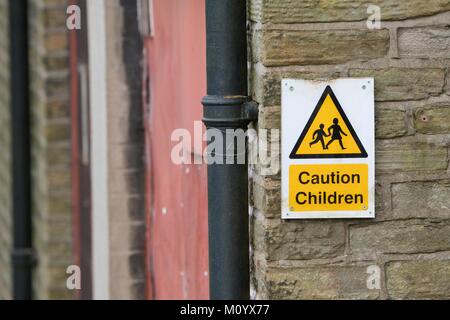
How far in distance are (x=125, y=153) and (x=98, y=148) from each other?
23 cm

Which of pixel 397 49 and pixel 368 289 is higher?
pixel 397 49

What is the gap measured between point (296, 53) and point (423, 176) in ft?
1.50

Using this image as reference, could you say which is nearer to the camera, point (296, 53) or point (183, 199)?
point (296, 53)

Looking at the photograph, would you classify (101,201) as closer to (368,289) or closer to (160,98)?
(160,98)

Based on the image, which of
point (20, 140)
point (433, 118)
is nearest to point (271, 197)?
point (433, 118)

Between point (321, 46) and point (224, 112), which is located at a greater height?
point (321, 46)

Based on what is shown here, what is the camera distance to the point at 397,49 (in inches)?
117

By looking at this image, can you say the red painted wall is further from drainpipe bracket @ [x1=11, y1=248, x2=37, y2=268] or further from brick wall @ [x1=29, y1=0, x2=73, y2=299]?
brick wall @ [x1=29, y1=0, x2=73, y2=299]

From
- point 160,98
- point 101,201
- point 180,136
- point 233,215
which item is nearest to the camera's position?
point 233,215

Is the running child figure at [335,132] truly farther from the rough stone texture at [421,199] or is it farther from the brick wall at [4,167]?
the brick wall at [4,167]

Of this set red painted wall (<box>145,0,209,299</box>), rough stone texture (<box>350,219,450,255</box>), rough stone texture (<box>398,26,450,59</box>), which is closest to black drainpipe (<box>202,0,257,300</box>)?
rough stone texture (<box>350,219,450,255</box>)

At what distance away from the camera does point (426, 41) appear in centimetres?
299

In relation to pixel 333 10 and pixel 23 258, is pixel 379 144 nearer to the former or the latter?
pixel 333 10
